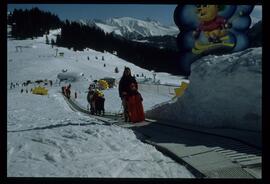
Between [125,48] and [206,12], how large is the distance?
106 inches

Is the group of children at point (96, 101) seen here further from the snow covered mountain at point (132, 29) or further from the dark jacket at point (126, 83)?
the dark jacket at point (126, 83)

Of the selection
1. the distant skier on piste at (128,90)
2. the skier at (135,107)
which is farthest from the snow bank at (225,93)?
the distant skier on piste at (128,90)

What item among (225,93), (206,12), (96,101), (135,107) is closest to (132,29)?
(96,101)

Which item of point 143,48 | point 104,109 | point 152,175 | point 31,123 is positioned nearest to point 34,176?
point 152,175

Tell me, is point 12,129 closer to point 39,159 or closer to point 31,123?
point 31,123

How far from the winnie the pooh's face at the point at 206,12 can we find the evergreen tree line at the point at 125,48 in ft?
3.19

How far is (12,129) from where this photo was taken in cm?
705

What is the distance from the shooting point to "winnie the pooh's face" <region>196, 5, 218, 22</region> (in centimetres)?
604

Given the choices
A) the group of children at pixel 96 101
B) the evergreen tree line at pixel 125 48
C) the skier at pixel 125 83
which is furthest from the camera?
the group of children at pixel 96 101

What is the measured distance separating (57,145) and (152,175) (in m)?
1.50

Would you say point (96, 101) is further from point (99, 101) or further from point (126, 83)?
point (126, 83)

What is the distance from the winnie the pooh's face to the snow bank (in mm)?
1010

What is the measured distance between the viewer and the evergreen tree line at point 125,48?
782 centimetres

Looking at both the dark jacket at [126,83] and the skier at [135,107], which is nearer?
the dark jacket at [126,83]
